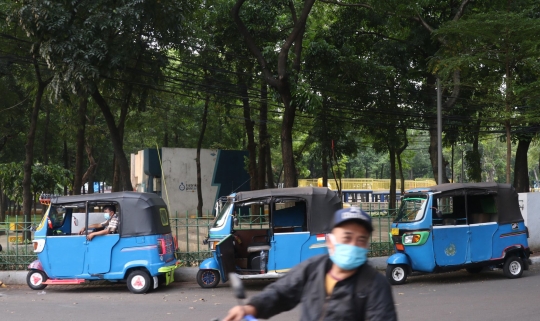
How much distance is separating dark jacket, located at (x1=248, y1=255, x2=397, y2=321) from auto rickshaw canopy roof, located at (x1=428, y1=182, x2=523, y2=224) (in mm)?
9978

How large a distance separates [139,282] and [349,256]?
941 cm

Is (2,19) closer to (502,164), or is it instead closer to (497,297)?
(497,297)

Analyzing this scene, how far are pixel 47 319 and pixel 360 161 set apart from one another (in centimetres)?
5504

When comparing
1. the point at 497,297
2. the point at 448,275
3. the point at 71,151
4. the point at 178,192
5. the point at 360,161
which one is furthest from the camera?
the point at 360,161

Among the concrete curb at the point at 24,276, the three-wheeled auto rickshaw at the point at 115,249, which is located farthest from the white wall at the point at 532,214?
the three-wheeled auto rickshaw at the point at 115,249

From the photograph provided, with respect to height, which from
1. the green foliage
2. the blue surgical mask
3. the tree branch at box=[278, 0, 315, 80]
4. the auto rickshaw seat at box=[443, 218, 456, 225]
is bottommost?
the auto rickshaw seat at box=[443, 218, 456, 225]

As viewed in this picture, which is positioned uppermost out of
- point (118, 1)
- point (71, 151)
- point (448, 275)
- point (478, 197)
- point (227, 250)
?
point (118, 1)

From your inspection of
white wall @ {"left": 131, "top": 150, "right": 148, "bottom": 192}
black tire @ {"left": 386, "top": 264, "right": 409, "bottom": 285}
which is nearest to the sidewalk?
black tire @ {"left": 386, "top": 264, "right": 409, "bottom": 285}

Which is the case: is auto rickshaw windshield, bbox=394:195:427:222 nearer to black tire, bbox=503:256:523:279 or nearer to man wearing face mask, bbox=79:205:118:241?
black tire, bbox=503:256:523:279

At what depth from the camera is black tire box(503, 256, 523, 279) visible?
13.0 metres

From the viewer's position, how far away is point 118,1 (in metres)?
15.3

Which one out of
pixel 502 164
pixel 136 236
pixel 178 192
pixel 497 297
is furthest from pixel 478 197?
pixel 502 164

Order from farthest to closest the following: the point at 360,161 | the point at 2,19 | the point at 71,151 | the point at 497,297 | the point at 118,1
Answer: the point at 360,161 < the point at 71,151 < the point at 2,19 < the point at 118,1 < the point at 497,297

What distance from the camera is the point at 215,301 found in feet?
35.3
